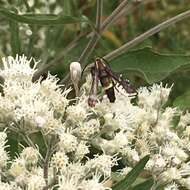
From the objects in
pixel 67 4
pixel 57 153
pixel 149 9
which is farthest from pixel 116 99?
pixel 149 9

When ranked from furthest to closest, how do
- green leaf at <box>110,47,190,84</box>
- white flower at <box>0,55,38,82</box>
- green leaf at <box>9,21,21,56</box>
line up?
green leaf at <box>9,21,21,56</box>
green leaf at <box>110,47,190,84</box>
white flower at <box>0,55,38,82</box>

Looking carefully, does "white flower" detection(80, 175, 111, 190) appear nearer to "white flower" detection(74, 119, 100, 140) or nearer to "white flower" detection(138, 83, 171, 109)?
"white flower" detection(74, 119, 100, 140)

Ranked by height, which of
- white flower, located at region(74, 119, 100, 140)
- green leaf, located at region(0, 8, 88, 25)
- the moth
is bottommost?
white flower, located at region(74, 119, 100, 140)

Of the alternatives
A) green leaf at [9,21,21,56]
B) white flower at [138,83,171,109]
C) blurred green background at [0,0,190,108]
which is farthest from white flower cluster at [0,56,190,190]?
green leaf at [9,21,21,56]

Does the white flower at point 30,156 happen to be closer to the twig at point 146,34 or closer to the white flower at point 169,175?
the white flower at point 169,175

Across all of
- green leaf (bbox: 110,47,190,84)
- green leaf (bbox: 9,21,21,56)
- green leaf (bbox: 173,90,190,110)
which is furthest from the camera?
green leaf (bbox: 9,21,21,56)

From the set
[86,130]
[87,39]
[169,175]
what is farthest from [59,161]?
[87,39]

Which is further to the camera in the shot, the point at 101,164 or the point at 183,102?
the point at 183,102

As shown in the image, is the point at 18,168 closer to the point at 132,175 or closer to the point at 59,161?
the point at 59,161
